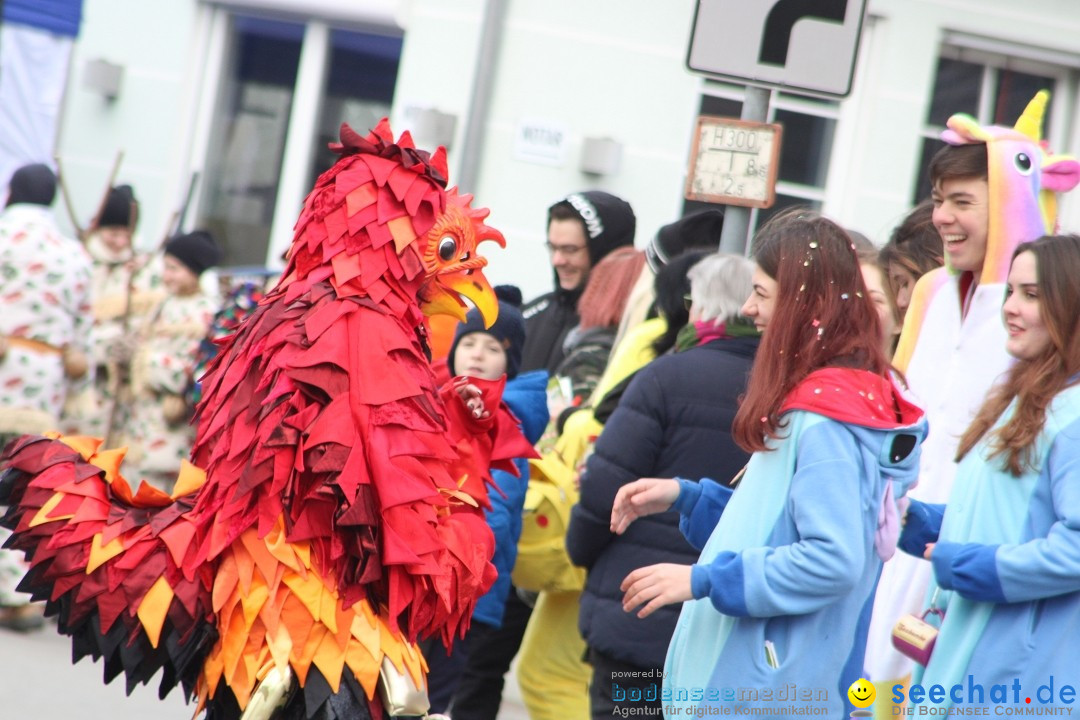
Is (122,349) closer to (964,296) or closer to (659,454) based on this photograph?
(659,454)

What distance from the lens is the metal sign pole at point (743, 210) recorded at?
176 inches

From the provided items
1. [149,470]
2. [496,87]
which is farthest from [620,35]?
[149,470]

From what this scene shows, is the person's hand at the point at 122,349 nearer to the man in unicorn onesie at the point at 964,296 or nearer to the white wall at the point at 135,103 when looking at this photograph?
the white wall at the point at 135,103

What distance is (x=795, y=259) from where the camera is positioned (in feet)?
9.61

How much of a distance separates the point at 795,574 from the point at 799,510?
133mm

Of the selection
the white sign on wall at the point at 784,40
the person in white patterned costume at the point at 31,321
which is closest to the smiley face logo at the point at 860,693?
the white sign on wall at the point at 784,40

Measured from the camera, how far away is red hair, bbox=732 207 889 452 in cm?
288

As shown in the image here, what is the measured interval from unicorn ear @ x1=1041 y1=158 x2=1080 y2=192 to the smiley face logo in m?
1.46

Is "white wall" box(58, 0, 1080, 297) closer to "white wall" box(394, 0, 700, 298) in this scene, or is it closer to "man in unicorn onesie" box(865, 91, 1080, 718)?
"white wall" box(394, 0, 700, 298)

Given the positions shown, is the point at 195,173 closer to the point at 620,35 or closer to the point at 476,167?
the point at 476,167

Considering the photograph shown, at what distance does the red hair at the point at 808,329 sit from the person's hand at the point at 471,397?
1.01 meters

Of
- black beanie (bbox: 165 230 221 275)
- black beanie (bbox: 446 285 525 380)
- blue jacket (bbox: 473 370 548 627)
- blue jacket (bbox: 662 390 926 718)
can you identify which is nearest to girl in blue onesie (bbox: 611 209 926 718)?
blue jacket (bbox: 662 390 926 718)

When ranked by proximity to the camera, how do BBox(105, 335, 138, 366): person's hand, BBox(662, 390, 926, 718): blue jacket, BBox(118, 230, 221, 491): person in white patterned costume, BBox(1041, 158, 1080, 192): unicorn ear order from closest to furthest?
BBox(662, 390, 926, 718): blue jacket → BBox(1041, 158, 1080, 192): unicorn ear → BBox(118, 230, 221, 491): person in white patterned costume → BBox(105, 335, 138, 366): person's hand

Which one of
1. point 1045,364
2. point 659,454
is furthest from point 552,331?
point 1045,364
